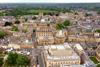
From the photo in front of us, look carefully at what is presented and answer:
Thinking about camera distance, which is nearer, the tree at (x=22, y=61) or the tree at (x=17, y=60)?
the tree at (x=22, y=61)

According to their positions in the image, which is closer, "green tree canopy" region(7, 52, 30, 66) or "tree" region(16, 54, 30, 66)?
"tree" region(16, 54, 30, 66)

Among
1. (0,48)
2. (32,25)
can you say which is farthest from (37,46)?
(32,25)

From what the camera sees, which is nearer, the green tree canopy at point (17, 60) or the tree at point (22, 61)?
the tree at point (22, 61)

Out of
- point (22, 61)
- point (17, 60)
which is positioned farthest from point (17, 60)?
point (22, 61)

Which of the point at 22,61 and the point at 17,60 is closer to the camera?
the point at 22,61

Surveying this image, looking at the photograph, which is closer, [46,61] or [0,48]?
[46,61]

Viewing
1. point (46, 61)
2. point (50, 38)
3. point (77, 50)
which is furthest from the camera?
point (50, 38)

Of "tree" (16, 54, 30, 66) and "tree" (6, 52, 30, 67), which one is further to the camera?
"tree" (6, 52, 30, 67)

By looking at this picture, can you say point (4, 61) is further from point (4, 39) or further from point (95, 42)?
point (95, 42)

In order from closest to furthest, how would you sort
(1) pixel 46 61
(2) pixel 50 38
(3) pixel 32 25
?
(1) pixel 46 61 → (2) pixel 50 38 → (3) pixel 32 25

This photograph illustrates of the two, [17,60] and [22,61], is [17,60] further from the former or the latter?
[22,61]

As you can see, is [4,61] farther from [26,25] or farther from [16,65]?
Result: [26,25]
